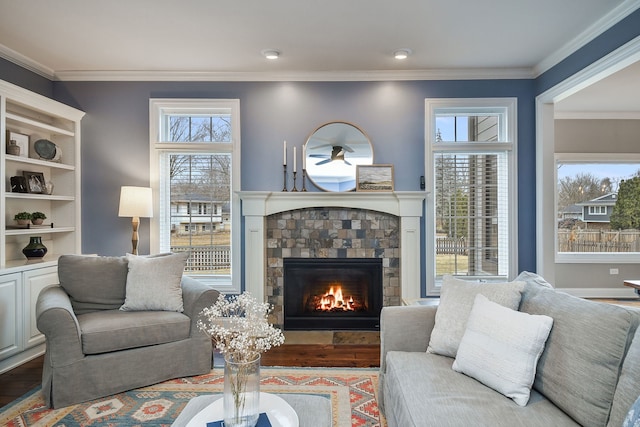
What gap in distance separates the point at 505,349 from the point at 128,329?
7.37 feet

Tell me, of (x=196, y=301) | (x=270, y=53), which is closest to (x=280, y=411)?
(x=196, y=301)

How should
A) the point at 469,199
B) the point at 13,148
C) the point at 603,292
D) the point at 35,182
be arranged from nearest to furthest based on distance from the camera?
the point at 13,148
the point at 35,182
the point at 469,199
the point at 603,292

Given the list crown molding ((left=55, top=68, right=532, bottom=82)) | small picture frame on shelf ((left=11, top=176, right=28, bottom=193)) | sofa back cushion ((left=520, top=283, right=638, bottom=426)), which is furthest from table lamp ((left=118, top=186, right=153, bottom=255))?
sofa back cushion ((left=520, top=283, right=638, bottom=426))

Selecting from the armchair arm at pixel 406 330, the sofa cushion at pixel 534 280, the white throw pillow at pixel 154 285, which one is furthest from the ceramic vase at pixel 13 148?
the sofa cushion at pixel 534 280

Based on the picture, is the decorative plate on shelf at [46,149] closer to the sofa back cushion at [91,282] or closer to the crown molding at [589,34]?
the sofa back cushion at [91,282]

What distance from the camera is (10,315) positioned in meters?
2.86

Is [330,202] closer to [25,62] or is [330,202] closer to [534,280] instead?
[534,280]

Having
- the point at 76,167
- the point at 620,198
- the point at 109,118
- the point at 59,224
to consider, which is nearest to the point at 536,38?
the point at 620,198

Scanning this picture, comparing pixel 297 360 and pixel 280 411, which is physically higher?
pixel 280 411

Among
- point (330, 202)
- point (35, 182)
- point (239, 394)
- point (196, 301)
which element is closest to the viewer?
point (239, 394)

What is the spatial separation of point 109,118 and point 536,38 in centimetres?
413

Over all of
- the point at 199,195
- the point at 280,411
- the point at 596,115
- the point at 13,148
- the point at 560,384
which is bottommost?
the point at 280,411

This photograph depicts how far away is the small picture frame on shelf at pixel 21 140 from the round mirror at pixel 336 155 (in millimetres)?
2571

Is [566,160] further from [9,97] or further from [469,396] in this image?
[9,97]
